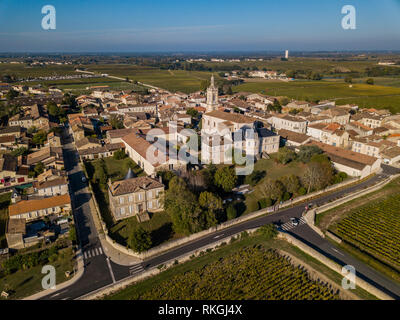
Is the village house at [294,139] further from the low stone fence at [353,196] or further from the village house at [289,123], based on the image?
the low stone fence at [353,196]

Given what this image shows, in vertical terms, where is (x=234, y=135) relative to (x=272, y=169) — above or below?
above

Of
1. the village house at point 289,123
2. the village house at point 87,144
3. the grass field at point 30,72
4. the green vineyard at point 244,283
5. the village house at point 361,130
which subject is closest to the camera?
the green vineyard at point 244,283

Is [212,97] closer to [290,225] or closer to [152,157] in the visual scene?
[152,157]

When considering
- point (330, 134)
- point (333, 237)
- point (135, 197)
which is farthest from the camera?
point (330, 134)

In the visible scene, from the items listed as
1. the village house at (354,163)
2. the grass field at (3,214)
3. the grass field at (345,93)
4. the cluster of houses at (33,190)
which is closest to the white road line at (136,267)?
the cluster of houses at (33,190)

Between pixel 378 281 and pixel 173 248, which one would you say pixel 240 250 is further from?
pixel 378 281

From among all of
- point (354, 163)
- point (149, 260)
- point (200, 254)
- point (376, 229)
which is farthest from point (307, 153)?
point (149, 260)

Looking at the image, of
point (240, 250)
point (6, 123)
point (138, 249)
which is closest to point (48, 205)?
point (138, 249)
